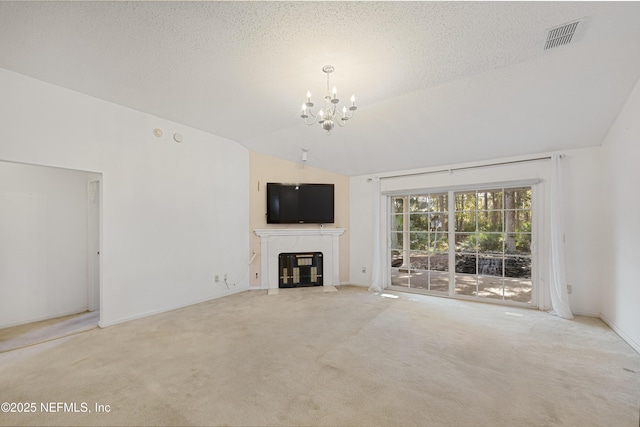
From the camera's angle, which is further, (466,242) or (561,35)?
(466,242)

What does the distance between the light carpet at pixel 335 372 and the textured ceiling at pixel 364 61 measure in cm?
265

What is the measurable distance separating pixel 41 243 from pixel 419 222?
19.0 ft

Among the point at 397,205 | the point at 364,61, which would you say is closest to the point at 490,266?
the point at 397,205

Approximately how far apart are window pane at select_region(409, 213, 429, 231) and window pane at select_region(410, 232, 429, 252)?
0.10 m

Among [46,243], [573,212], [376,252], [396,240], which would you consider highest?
[573,212]

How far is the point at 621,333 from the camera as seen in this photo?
3053 millimetres

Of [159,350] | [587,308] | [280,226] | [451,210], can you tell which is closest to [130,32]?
[159,350]

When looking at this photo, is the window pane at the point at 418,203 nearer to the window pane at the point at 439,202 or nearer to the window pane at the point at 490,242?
the window pane at the point at 439,202

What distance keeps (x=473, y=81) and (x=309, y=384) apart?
3.37 meters

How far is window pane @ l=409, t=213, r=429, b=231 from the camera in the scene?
5.05 meters

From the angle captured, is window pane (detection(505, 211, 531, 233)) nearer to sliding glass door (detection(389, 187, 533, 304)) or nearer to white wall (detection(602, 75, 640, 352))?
sliding glass door (detection(389, 187, 533, 304))

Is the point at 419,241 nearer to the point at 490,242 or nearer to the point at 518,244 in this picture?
the point at 490,242

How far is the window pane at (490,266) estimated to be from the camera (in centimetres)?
435

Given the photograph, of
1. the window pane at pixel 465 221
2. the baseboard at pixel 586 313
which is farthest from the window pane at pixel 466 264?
the baseboard at pixel 586 313
